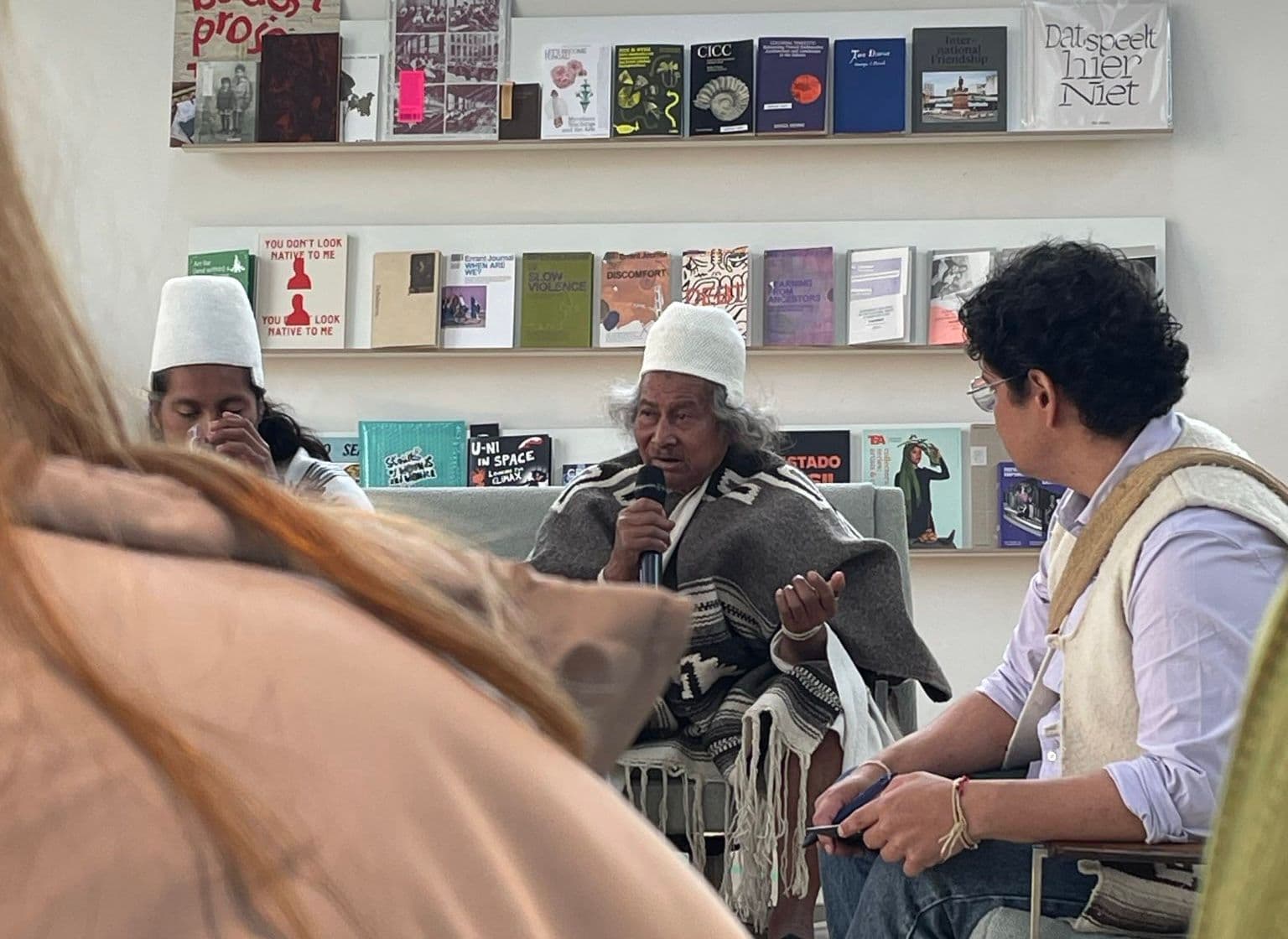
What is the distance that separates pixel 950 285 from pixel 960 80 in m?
0.60

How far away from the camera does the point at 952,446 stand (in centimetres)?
445

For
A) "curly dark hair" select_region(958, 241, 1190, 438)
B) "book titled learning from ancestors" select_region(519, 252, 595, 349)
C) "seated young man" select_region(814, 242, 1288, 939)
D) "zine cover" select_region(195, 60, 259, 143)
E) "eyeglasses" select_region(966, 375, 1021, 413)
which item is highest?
"zine cover" select_region(195, 60, 259, 143)

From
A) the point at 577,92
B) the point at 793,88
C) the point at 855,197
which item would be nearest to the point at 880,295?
the point at 855,197

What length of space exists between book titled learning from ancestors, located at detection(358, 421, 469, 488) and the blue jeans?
102 inches

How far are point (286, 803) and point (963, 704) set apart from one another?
2.38m

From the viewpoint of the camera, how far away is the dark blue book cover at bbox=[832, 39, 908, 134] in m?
4.54

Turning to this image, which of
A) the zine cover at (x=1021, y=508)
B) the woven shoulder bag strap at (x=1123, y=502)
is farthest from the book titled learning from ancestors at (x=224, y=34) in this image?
the woven shoulder bag strap at (x=1123, y=502)

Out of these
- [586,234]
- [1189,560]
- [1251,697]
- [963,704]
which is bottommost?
[963,704]

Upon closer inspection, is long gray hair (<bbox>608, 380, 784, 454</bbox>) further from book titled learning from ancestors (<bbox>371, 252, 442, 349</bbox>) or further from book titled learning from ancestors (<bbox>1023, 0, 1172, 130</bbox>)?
book titled learning from ancestors (<bbox>1023, 0, 1172, 130</bbox>)

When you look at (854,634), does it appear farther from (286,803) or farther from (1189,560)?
(286,803)

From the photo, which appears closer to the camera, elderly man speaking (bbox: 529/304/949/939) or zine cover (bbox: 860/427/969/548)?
elderly man speaking (bbox: 529/304/949/939)

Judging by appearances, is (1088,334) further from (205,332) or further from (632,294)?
(632,294)

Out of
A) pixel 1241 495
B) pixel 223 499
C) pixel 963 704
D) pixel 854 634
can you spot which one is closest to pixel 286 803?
pixel 223 499

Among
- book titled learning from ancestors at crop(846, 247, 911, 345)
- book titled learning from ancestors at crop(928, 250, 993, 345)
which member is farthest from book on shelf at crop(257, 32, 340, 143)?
book titled learning from ancestors at crop(928, 250, 993, 345)
